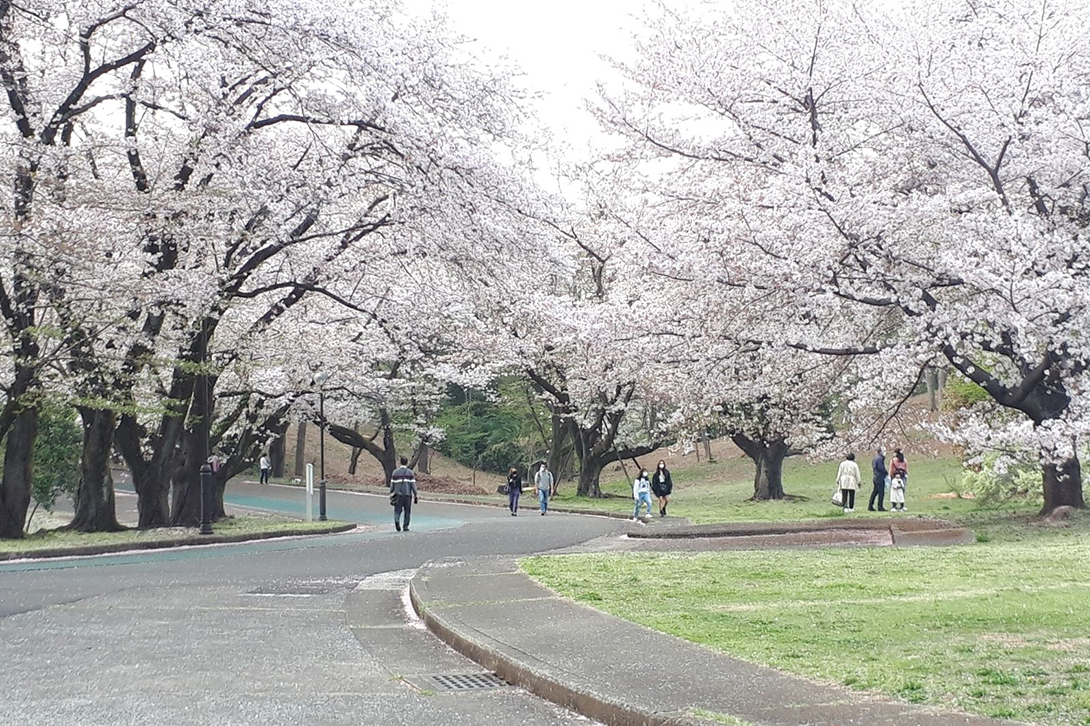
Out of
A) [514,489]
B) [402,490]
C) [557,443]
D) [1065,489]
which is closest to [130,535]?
[402,490]

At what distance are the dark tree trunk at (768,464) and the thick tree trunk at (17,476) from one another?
24.1 meters

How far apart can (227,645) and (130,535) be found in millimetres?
14132

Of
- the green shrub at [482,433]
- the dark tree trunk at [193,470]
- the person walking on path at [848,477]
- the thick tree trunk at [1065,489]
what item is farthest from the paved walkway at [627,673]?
the green shrub at [482,433]

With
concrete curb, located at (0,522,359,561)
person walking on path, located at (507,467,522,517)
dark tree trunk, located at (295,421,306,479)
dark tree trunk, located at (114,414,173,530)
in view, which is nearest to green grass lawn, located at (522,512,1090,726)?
concrete curb, located at (0,522,359,561)

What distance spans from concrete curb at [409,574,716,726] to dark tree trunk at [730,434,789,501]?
29955 millimetres

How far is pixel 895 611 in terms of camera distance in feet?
32.7

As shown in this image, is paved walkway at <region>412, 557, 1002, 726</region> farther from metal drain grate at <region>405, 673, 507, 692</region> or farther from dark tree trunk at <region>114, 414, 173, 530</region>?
dark tree trunk at <region>114, 414, 173, 530</region>

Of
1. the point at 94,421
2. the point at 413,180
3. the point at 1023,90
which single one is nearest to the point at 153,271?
the point at 94,421

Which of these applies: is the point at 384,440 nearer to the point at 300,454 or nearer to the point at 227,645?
the point at 300,454

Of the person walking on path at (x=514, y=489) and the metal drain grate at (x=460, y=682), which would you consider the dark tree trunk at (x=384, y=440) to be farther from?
the metal drain grate at (x=460, y=682)

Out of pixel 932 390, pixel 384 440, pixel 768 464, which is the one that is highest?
pixel 932 390

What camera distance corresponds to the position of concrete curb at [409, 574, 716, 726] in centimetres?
598

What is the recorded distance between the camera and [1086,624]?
8.85m

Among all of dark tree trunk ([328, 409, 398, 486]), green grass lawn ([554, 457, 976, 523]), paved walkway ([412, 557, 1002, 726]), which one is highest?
dark tree trunk ([328, 409, 398, 486])
